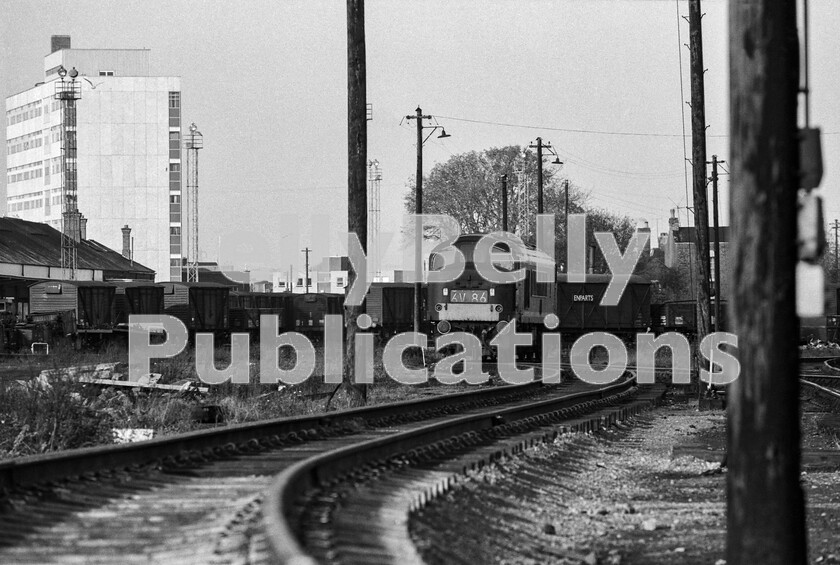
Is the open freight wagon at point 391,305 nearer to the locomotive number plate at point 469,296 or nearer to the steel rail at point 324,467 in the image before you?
the locomotive number plate at point 469,296

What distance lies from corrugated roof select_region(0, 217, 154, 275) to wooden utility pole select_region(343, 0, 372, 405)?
46.6 m

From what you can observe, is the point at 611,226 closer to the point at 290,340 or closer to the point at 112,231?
the point at 112,231

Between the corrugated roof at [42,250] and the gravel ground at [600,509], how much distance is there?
54.1 m

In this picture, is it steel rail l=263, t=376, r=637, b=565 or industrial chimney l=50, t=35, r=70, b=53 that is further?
industrial chimney l=50, t=35, r=70, b=53

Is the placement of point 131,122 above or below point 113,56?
below

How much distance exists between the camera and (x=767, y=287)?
572 centimetres

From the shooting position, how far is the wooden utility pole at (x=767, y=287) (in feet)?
18.8

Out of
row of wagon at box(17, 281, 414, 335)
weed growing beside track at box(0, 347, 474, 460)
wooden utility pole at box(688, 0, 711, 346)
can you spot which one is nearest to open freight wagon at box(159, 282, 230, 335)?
row of wagon at box(17, 281, 414, 335)

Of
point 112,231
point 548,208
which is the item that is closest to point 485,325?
point 548,208

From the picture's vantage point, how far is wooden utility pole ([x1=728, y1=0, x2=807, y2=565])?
5730 mm

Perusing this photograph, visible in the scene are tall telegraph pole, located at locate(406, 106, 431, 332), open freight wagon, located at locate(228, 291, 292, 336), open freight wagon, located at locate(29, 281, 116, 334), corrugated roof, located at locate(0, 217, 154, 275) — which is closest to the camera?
tall telegraph pole, located at locate(406, 106, 431, 332)

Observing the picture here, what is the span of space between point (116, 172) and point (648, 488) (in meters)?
100

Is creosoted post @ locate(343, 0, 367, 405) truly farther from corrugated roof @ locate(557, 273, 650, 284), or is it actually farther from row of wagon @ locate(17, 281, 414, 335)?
corrugated roof @ locate(557, 273, 650, 284)

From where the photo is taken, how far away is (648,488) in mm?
10680
